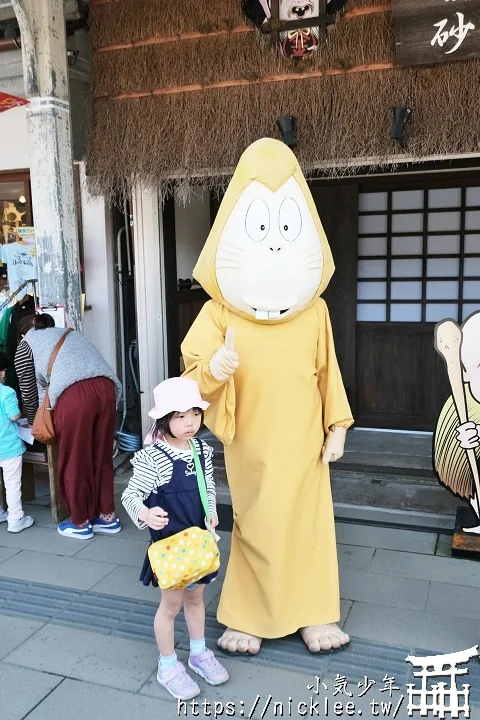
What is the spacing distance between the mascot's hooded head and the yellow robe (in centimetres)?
13

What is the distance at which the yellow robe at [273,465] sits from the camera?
122 inches

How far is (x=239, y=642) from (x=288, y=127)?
3423mm

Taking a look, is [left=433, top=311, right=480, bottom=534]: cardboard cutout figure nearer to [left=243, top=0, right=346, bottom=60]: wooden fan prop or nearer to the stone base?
the stone base

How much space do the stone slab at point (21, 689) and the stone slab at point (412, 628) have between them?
147cm

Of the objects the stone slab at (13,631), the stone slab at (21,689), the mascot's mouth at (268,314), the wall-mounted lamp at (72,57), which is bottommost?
the stone slab at (13,631)

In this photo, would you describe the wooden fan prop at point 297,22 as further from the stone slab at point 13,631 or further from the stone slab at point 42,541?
the stone slab at point 13,631

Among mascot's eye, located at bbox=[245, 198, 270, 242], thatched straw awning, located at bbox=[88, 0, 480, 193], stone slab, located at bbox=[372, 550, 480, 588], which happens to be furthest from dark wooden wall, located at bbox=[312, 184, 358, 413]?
mascot's eye, located at bbox=[245, 198, 270, 242]

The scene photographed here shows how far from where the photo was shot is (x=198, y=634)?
9.77 ft

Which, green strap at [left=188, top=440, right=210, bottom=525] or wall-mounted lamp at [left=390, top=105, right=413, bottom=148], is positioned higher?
wall-mounted lamp at [left=390, top=105, right=413, bottom=148]

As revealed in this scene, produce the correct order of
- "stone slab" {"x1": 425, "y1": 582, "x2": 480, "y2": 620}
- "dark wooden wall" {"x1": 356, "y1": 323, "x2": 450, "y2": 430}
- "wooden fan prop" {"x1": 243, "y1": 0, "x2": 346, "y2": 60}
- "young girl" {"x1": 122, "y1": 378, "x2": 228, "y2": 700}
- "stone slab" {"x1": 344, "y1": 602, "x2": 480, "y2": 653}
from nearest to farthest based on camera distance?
"young girl" {"x1": 122, "y1": 378, "x2": 228, "y2": 700} < "stone slab" {"x1": 344, "y1": 602, "x2": 480, "y2": 653} < "stone slab" {"x1": 425, "y1": 582, "x2": 480, "y2": 620} < "wooden fan prop" {"x1": 243, "y1": 0, "x2": 346, "y2": 60} < "dark wooden wall" {"x1": 356, "y1": 323, "x2": 450, "y2": 430}

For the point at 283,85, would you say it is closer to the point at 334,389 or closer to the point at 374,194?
the point at 374,194

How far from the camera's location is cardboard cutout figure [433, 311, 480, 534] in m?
3.99

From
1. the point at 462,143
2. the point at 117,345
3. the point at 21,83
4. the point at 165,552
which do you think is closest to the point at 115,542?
the point at 165,552

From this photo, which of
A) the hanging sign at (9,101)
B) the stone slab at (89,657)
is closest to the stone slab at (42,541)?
the stone slab at (89,657)
